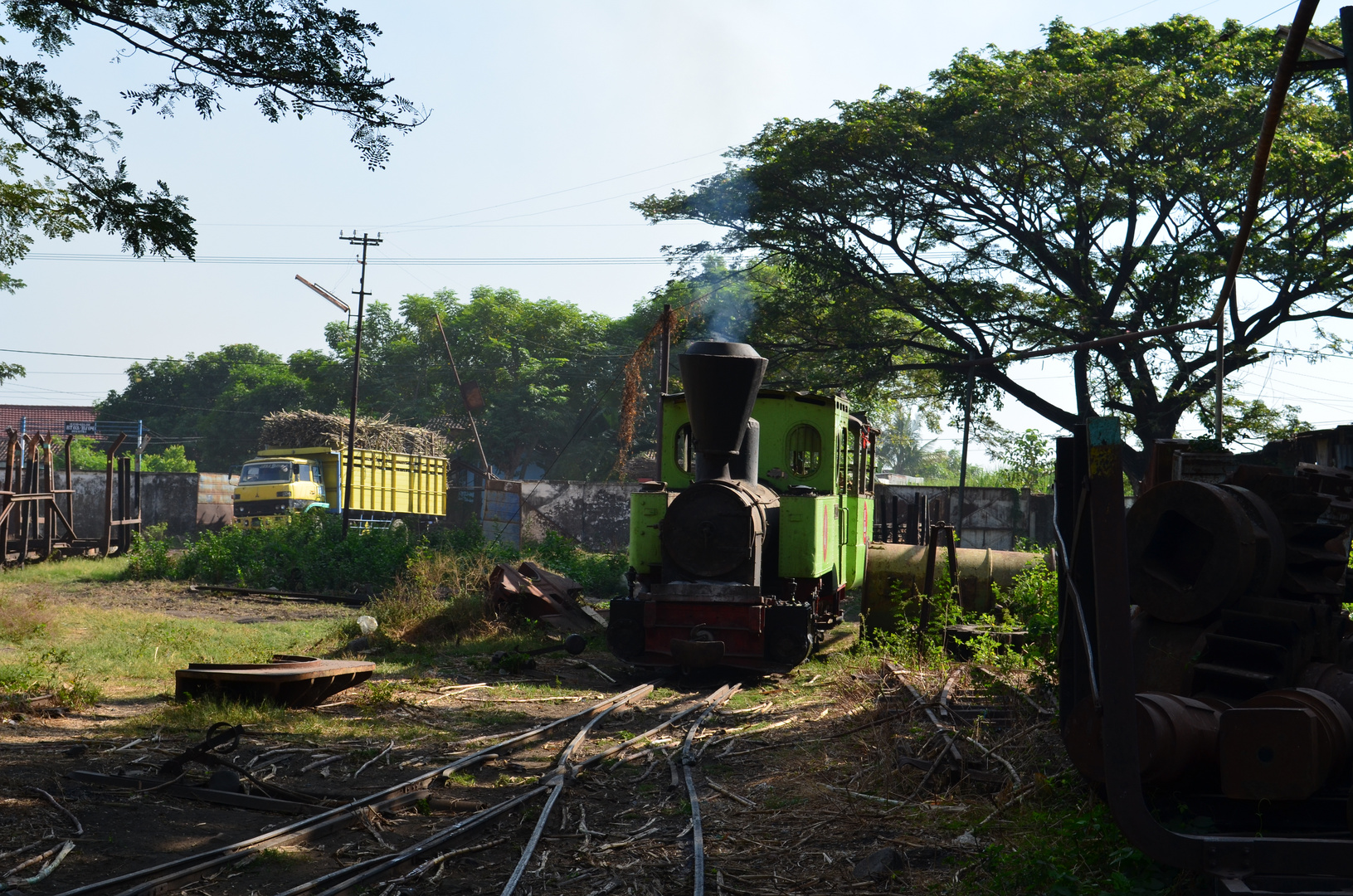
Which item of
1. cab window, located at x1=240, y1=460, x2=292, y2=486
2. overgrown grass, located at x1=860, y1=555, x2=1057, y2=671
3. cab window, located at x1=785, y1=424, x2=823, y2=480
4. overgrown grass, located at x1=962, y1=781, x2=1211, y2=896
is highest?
cab window, located at x1=785, y1=424, x2=823, y2=480

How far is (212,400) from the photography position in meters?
56.6

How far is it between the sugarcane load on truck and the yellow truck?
0.8 inches

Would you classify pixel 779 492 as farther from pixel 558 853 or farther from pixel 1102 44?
pixel 1102 44

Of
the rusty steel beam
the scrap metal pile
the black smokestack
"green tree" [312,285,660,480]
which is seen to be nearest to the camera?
the rusty steel beam

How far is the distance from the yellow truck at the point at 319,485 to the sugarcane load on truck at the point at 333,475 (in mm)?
21

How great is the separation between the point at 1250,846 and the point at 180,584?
19014 millimetres

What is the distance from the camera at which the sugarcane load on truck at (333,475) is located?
27.1m

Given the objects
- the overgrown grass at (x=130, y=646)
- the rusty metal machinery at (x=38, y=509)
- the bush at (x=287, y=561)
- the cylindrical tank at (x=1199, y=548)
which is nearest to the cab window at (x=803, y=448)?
the overgrown grass at (x=130, y=646)

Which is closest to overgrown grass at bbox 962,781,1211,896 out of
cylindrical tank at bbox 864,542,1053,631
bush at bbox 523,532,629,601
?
cylindrical tank at bbox 864,542,1053,631

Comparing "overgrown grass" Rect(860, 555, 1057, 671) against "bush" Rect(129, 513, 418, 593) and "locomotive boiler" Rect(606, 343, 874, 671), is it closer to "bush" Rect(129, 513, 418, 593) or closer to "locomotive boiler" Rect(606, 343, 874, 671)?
"locomotive boiler" Rect(606, 343, 874, 671)

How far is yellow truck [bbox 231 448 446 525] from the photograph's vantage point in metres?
27.0

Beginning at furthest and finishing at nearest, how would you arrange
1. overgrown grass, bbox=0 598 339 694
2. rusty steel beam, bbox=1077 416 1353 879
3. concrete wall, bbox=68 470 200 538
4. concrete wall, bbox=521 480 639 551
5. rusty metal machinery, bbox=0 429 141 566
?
concrete wall, bbox=68 470 200 538 → concrete wall, bbox=521 480 639 551 → rusty metal machinery, bbox=0 429 141 566 → overgrown grass, bbox=0 598 339 694 → rusty steel beam, bbox=1077 416 1353 879

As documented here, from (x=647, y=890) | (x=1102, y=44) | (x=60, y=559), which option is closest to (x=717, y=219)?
(x=1102, y=44)

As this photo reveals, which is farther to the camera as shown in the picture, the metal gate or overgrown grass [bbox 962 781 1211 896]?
the metal gate
